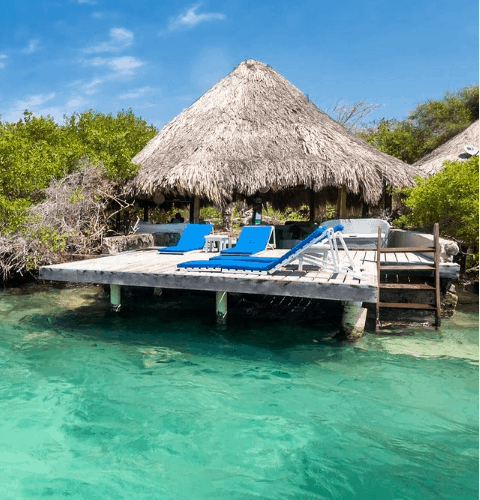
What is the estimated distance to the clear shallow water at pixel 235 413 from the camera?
3.20 metres

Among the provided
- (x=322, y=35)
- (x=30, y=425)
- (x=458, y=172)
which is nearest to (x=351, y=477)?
(x=30, y=425)

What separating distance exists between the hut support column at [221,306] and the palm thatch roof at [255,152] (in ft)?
12.7

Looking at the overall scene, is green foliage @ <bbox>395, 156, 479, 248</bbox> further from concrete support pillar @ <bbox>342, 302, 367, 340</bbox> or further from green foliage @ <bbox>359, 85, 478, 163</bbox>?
green foliage @ <bbox>359, 85, 478, 163</bbox>

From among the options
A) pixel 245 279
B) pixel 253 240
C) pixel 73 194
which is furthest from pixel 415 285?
pixel 73 194

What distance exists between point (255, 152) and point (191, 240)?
9.25 feet

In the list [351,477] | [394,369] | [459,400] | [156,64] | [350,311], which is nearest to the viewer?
[351,477]

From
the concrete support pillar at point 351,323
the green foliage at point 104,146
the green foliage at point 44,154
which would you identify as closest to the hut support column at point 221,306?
the concrete support pillar at point 351,323

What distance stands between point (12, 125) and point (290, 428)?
10.0m

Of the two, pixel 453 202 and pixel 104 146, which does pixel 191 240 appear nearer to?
pixel 104 146

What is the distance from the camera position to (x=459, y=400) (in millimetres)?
4402

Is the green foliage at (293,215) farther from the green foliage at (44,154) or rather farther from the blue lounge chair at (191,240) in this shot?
the blue lounge chair at (191,240)

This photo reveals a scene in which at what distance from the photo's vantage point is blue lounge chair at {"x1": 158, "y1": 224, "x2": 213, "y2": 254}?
29.4ft

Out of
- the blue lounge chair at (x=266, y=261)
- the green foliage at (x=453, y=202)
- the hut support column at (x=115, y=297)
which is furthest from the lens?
the green foliage at (x=453, y=202)

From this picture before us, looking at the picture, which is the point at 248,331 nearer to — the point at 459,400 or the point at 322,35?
the point at 459,400
